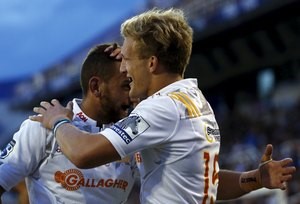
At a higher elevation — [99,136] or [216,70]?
[216,70]

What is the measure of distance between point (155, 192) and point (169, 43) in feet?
2.30

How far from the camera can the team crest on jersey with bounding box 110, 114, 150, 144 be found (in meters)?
3.60

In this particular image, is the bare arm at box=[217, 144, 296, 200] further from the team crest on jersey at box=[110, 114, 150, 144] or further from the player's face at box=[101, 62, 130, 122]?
the team crest on jersey at box=[110, 114, 150, 144]

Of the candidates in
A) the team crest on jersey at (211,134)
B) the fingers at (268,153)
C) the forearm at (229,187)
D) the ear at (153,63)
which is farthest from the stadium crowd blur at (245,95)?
the ear at (153,63)

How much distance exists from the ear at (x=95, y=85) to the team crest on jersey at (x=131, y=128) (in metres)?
0.69

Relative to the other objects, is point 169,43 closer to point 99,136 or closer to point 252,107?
point 99,136

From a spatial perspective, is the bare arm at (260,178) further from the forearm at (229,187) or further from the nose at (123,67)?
the nose at (123,67)

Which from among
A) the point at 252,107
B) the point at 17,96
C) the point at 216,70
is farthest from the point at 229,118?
the point at 17,96

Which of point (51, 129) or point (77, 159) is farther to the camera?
point (51, 129)

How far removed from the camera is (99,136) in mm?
3619

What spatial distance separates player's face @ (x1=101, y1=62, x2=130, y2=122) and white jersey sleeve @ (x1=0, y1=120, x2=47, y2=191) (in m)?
0.41

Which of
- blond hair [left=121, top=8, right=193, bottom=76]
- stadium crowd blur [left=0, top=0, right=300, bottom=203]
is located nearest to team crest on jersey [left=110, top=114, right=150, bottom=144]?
blond hair [left=121, top=8, right=193, bottom=76]

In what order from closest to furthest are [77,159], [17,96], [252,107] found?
1. [77,159]
2. [252,107]
3. [17,96]

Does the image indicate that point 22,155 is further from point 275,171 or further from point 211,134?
point 275,171
